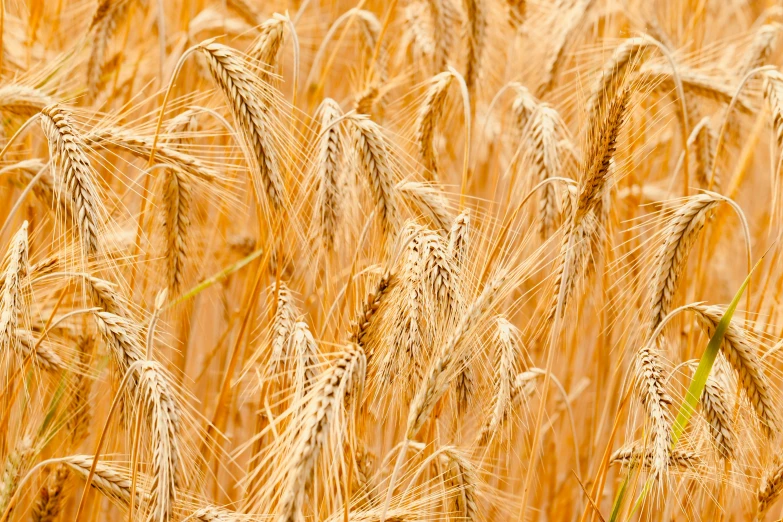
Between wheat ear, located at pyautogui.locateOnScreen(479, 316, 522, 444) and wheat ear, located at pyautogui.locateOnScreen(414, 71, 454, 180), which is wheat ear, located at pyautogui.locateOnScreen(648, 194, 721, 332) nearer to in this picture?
→ wheat ear, located at pyautogui.locateOnScreen(479, 316, 522, 444)

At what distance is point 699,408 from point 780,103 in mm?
769

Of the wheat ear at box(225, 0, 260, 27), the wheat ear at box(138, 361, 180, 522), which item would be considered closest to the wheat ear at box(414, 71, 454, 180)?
the wheat ear at box(138, 361, 180, 522)

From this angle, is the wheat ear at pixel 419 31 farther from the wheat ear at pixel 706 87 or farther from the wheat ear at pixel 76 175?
the wheat ear at pixel 76 175

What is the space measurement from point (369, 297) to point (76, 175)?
0.61 m

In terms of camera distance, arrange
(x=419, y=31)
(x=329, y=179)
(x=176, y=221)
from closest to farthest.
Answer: (x=329, y=179) < (x=176, y=221) < (x=419, y=31)

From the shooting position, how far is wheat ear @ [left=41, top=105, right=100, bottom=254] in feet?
4.60

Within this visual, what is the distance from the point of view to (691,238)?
1555 millimetres

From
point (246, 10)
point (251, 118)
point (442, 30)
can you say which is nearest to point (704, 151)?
point (442, 30)

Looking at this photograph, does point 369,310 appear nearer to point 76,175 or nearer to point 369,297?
point 369,297

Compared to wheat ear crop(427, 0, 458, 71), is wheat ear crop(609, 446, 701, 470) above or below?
below

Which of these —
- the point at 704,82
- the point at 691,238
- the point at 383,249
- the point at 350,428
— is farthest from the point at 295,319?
the point at 704,82

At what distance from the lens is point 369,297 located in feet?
4.09

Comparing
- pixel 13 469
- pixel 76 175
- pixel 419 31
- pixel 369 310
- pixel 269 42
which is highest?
pixel 419 31

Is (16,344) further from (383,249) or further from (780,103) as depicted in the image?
(780,103)
